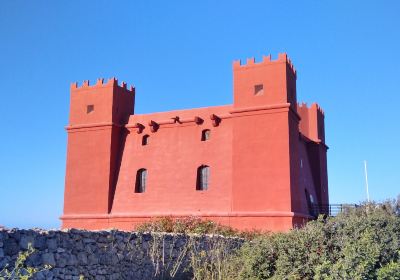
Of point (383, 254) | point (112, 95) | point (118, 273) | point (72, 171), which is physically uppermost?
point (112, 95)

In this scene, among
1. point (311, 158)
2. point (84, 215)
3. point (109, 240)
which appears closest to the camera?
point (109, 240)

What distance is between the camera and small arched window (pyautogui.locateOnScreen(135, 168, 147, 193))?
24781mm

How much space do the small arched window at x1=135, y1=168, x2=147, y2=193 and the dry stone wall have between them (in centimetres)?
1137

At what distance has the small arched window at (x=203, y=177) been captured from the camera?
23.2 metres

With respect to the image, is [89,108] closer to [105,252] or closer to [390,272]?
[105,252]

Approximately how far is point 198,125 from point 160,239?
41.8 ft

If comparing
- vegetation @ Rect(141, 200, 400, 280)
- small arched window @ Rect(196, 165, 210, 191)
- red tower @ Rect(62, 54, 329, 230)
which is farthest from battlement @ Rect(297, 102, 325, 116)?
vegetation @ Rect(141, 200, 400, 280)

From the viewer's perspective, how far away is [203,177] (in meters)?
23.4

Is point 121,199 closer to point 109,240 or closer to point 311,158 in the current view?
point 311,158

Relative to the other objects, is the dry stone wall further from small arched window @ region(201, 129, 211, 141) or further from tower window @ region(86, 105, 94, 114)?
tower window @ region(86, 105, 94, 114)

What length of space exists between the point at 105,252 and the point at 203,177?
1336cm

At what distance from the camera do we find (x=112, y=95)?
84.2ft

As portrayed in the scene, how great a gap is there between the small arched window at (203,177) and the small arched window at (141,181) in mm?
3228

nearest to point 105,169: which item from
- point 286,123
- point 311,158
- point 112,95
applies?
point 112,95
